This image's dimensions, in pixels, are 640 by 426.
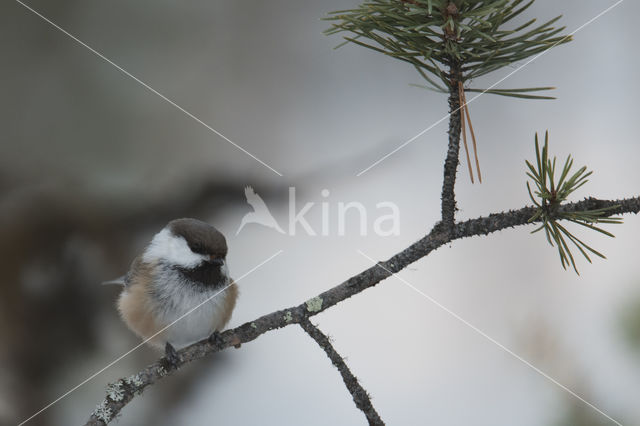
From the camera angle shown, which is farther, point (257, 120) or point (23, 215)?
point (257, 120)

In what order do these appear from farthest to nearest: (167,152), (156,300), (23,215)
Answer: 1. (167,152)
2. (23,215)
3. (156,300)

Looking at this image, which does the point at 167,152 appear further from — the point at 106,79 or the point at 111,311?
the point at 111,311

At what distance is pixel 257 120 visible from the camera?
122 centimetres

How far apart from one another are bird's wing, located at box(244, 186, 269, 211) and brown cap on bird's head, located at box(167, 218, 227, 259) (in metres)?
0.19

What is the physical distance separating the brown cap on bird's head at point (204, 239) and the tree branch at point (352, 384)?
32 cm

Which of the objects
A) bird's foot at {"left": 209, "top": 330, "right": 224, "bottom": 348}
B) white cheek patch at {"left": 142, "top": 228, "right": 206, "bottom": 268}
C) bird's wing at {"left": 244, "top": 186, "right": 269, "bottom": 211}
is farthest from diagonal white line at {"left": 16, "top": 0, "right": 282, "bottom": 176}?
bird's foot at {"left": 209, "top": 330, "right": 224, "bottom": 348}

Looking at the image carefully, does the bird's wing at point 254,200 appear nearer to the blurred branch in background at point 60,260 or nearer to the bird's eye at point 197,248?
the blurred branch in background at point 60,260

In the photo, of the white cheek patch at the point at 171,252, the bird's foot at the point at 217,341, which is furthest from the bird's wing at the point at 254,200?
the bird's foot at the point at 217,341

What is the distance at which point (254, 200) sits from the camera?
105 cm

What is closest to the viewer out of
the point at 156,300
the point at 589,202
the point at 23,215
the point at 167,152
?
the point at 589,202

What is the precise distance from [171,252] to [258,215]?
0.22 m

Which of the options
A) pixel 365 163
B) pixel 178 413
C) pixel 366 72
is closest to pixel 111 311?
pixel 178 413

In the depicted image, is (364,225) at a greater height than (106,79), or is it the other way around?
(106,79)

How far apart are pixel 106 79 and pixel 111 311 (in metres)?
0.47
